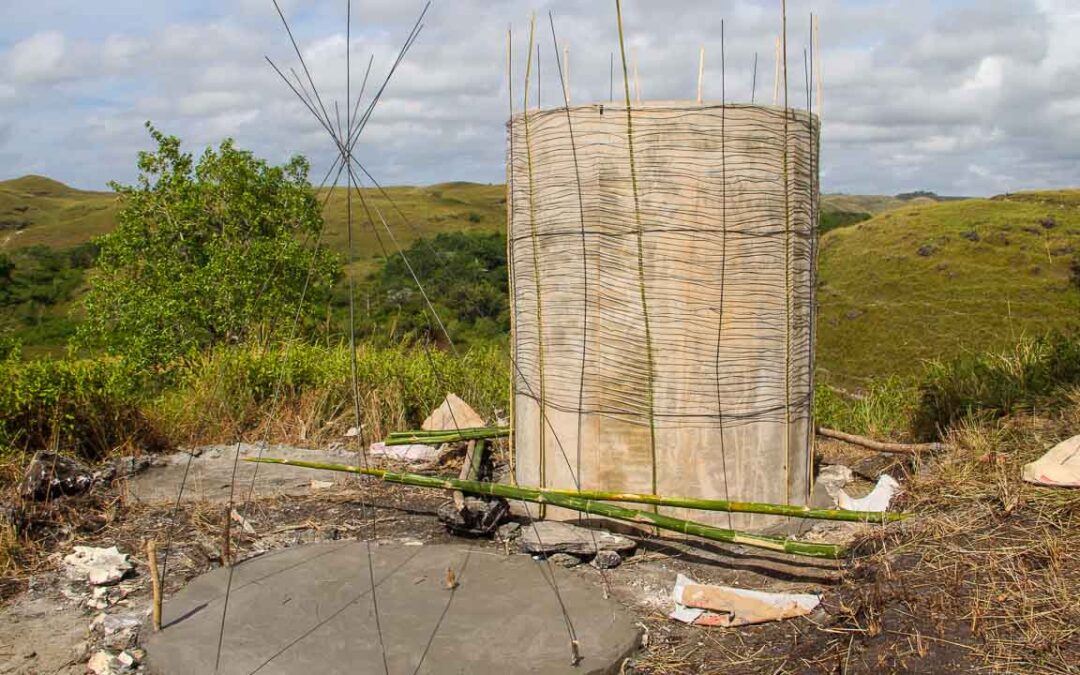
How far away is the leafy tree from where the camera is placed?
11.5 meters

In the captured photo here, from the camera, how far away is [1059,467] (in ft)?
12.3

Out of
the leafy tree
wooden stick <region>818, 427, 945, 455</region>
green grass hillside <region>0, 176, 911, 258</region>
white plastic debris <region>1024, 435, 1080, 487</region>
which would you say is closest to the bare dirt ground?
white plastic debris <region>1024, 435, 1080, 487</region>

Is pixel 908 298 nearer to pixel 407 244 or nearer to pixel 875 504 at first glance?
pixel 407 244

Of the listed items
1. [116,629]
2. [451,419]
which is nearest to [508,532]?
[116,629]

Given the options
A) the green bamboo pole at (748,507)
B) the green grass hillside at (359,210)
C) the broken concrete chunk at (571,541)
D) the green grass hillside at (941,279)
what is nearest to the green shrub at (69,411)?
the broken concrete chunk at (571,541)

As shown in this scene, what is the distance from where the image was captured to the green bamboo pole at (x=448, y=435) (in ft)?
17.7

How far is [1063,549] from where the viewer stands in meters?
3.27

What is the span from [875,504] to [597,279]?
1.91 meters

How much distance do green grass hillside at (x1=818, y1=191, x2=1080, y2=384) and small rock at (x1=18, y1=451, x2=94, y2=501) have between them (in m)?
23.9

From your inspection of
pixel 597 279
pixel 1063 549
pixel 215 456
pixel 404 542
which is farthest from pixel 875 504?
pixel 215 456

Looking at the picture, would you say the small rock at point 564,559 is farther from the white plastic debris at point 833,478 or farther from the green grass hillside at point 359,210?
the green grass hillside at point 359,210

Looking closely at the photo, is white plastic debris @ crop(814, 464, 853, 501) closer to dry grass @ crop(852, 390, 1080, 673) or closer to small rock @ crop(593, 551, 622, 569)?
dry grass @ crop(852, 390, 1080, 673)

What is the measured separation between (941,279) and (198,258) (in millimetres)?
30073

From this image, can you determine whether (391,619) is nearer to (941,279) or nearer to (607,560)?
(607,560)
